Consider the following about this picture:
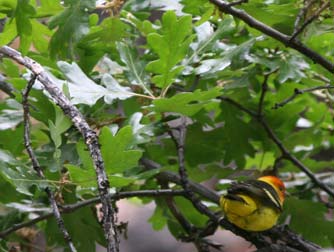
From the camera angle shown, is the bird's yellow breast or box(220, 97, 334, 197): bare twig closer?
the bird's yellow breast

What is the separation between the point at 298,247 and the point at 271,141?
1.24 ft

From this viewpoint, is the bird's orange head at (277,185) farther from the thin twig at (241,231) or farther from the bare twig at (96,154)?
the bare twig at (96,154)

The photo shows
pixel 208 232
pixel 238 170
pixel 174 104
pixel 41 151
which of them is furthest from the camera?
pixel 238 170

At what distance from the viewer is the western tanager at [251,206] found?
1.18 m

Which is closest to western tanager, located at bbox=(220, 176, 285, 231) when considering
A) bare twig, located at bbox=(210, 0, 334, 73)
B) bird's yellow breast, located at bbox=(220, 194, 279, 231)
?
bird's yellow breast, located at bbox=(220, 194, 279, 231)

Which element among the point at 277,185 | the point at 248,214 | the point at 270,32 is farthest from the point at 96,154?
the point at 277,185

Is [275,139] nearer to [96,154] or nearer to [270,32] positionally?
[270,32]

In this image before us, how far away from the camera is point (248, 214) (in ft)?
3.87

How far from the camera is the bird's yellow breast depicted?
1181mm

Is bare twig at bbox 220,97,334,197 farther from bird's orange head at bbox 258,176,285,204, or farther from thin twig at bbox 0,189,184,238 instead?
thin twig at bbox 0,189,184,238

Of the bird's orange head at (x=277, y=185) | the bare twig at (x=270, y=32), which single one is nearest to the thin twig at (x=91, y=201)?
the bird's orange head at (x=277, y=185)

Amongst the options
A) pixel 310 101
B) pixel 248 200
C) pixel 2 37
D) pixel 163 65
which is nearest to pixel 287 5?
pixel 163 65

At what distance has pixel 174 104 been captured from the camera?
1021 millimetres

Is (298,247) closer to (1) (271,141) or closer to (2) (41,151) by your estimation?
(1) (271,141)
